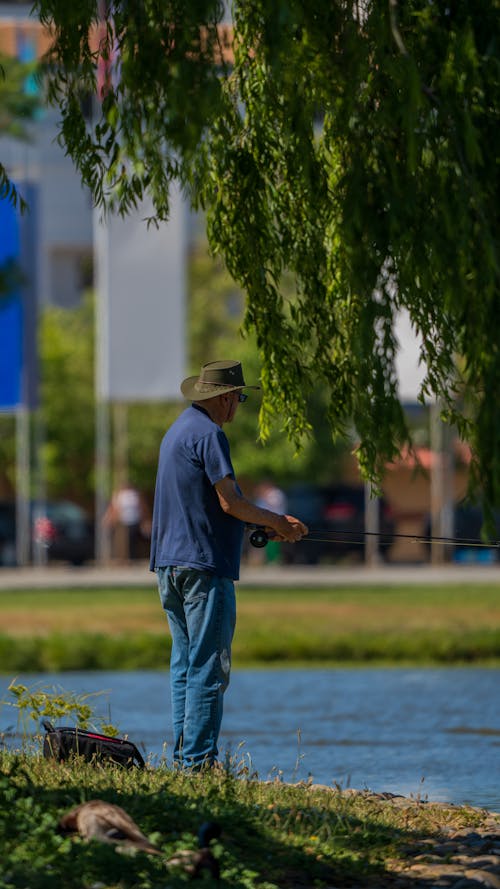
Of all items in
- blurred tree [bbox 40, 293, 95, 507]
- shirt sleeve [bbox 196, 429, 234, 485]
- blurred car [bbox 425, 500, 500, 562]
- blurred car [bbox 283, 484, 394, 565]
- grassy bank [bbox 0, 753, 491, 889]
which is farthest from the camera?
blurred tree [bbox 40, 293, 95, 507]

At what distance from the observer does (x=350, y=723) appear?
47.5 ft

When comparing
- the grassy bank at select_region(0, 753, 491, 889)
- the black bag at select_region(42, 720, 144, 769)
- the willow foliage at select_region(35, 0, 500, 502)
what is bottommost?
the grassy bank at select_region(0, 753, 491, 889)

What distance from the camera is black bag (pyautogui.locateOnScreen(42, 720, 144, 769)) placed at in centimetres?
880

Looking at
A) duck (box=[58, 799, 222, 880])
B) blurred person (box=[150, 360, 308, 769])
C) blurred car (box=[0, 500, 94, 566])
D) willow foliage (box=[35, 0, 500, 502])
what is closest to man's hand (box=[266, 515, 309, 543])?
blurred person (box=[150, 360, 308, 769])

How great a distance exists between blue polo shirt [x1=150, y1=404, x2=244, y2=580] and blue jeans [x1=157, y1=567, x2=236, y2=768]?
0.08 m

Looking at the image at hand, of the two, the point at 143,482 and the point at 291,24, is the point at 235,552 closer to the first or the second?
the point at 291,24

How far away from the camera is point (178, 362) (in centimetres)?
3762

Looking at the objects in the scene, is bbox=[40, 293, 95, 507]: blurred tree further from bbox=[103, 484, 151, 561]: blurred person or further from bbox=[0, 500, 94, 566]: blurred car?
bbox=[0, 500, 94, 566]: blurred car

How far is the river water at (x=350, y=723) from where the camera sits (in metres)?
11.2

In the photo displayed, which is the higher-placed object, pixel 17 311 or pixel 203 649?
pixel 17 311

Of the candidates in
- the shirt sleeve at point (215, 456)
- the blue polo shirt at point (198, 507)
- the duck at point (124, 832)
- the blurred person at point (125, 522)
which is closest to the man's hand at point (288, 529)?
the blue polo shirt at point (198, 507)

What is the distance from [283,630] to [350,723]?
728cm

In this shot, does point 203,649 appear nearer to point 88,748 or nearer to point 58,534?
point 88,748

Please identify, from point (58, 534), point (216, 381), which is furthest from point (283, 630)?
point (58, 534)
